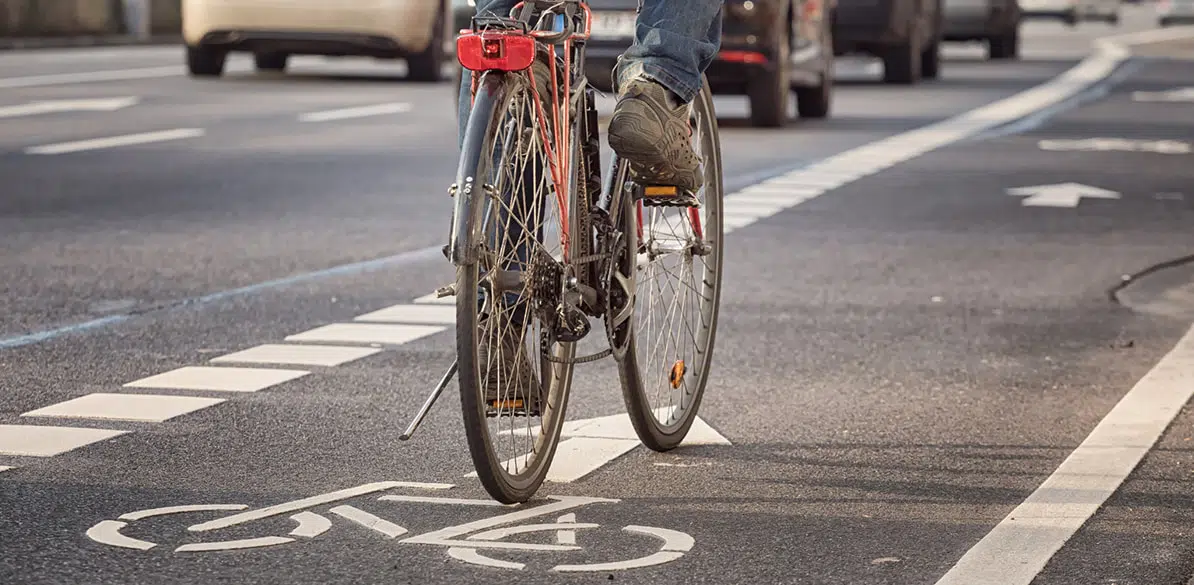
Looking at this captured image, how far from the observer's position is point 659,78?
202 inches

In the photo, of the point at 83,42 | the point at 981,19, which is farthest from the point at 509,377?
the point at 981,19

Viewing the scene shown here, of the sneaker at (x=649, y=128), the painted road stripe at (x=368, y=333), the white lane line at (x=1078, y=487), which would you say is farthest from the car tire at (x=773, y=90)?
the sneaker at (x=649, y=128)

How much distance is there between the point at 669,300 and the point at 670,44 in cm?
91

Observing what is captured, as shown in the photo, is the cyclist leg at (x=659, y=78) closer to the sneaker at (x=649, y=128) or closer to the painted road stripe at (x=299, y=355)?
the sneaker at (x=649, y=128)

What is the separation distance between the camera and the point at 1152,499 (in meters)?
5.04

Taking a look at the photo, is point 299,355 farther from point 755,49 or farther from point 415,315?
point 755,49

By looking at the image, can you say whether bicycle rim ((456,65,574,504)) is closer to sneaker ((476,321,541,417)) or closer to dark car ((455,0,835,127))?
sneaker ((476,321,541,417))

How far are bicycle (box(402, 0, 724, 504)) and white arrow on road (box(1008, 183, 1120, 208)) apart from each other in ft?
22.8

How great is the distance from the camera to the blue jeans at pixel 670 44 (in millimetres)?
5117

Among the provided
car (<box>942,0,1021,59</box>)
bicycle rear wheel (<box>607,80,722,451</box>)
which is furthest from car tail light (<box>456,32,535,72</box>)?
car (<box>942,0,1021,59</box>)

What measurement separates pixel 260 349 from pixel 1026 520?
115 inches

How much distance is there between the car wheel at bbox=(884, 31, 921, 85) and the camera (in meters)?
25.3

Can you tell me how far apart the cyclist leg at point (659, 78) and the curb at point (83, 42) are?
81.8 ft

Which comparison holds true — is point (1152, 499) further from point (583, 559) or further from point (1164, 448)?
point (583, 559)
